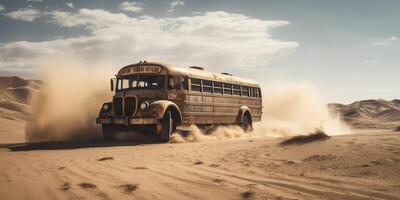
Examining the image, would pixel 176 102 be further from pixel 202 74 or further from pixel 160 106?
pixel 202 74

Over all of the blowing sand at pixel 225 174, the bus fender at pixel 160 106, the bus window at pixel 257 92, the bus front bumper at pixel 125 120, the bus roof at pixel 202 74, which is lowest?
the blowing sand at pixel 225 174

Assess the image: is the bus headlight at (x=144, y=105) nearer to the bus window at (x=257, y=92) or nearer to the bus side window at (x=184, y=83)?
the bus side window at (x=184, y=83)

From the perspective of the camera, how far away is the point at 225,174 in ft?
20.6

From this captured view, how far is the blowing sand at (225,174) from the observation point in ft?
16.3

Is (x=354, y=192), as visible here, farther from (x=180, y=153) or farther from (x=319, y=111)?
(x=319, y=111)

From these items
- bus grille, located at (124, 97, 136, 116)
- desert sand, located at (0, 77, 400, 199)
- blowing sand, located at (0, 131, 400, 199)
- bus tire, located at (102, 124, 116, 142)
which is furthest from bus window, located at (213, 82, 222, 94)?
blowing sand, located at (0, 131, 400, 199)

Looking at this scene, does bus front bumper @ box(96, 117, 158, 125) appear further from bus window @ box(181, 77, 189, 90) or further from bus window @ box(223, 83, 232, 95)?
bus window @ box(223, 83, 232, 95)

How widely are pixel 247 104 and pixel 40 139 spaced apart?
869cm

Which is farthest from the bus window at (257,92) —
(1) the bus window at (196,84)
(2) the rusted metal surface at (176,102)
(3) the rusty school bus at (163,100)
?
(1) the bus window at (196,84)

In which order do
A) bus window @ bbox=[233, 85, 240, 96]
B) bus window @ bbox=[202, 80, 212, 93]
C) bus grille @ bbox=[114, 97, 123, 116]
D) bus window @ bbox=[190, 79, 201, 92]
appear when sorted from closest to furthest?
bus grille @ bbox=[114, 97, 123, 116] < bus window @ bbox=[190, 79, 201, 92] < bus window @ bbox=[202, 80, 212, 93] < bus window @ bbox=[233, 85, 240, 96]

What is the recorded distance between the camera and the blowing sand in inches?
196

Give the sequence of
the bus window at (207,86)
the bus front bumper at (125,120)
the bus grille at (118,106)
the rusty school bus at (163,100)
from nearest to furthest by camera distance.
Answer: the bus front bumper at (125,120), the rusty school bus at (163,100), the bus grille at (118,106), the bus window at (207,86)

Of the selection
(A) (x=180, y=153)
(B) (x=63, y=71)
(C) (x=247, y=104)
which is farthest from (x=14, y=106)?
(A) (x=180, y=153)

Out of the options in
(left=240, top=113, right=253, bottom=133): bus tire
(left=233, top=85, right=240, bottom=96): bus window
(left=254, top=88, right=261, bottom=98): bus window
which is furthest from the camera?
(left=254, top=88, right=261, bottom=98): bus window
